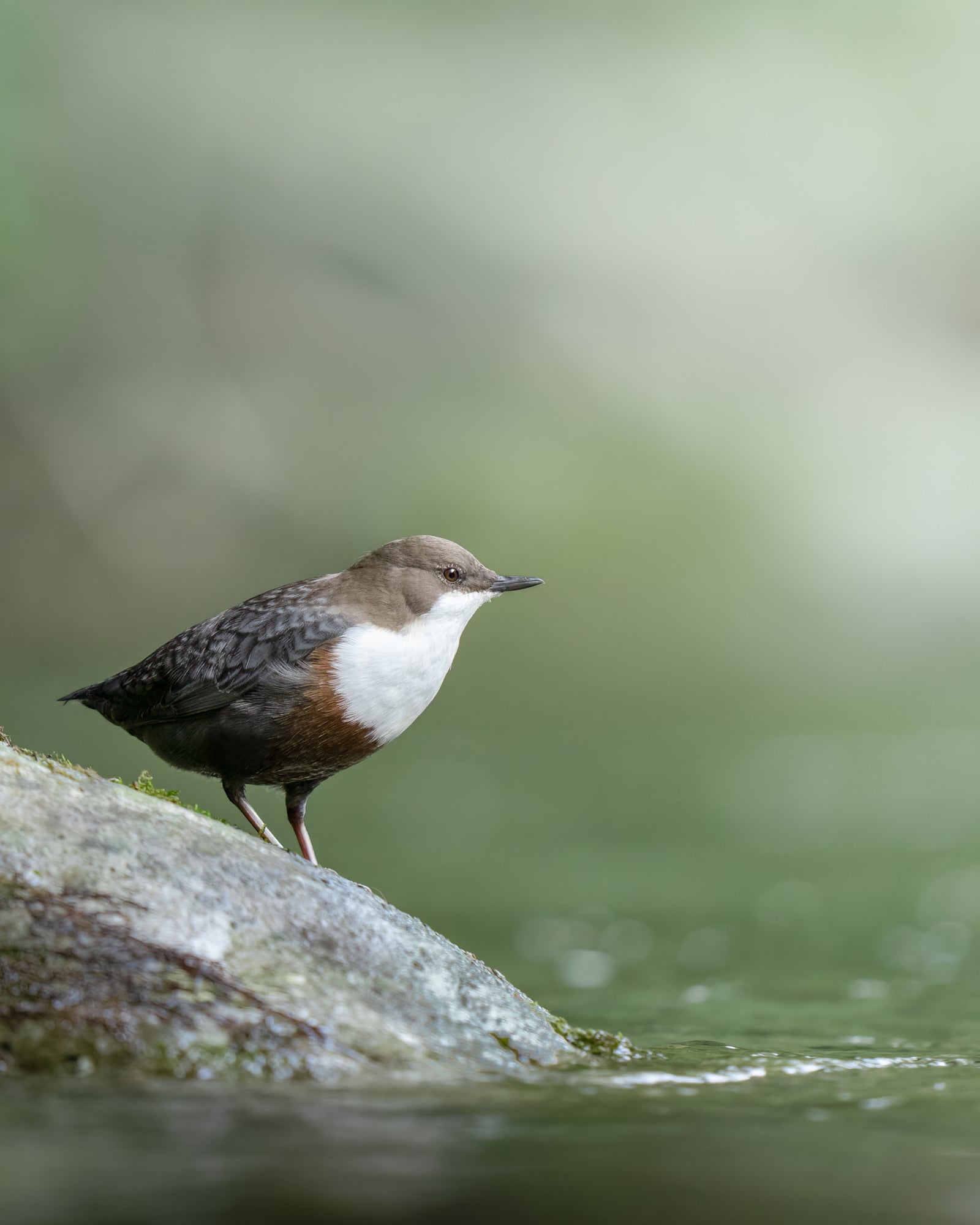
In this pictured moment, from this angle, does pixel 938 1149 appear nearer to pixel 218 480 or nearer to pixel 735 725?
pixel 735 725

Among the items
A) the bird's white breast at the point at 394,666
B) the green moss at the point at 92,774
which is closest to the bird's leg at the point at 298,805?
the bird's white breast at the point at 394,666

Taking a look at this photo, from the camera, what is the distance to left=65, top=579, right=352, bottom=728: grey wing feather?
359cm

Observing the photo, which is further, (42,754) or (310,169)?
(310,169)

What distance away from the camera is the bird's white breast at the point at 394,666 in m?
3.54

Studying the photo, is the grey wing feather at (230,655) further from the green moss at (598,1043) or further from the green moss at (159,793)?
the green moss at (598,1043)

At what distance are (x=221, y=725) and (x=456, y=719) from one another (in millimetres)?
10443

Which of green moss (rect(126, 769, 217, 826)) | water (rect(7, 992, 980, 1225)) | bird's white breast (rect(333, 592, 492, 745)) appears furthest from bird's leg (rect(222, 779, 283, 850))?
water (rect(7, 992, 980, 1225))

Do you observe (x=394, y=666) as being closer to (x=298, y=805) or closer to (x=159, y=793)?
(x=298, y=805)

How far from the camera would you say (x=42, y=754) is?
3.17 metres

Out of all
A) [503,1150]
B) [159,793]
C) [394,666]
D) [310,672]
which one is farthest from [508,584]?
[503,1150]

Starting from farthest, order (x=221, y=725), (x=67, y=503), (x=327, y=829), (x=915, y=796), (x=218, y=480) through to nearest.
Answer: (x=218, y=480), (x=67, y=503), (x=915, y=796), (x=327, y=829), (x=221, y=725)

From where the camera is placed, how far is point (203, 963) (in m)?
2.69

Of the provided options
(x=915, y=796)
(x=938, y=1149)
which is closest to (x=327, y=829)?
(x=915, y=796)

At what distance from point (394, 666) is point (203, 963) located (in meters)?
1.09
